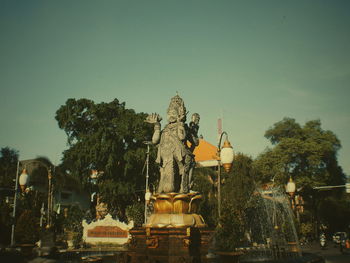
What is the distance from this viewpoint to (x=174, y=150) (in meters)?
9.87

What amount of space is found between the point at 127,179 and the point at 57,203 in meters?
20.1

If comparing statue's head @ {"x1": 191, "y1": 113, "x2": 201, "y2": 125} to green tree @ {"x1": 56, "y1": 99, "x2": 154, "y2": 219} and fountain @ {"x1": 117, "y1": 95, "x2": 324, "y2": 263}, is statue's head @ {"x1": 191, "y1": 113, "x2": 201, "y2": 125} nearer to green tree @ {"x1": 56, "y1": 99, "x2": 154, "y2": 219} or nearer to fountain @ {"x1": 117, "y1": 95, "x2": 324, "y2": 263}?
fountain @ {"x1": 117, "y1": 95, "x2": 324, "y2": 263}

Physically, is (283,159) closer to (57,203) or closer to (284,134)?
Result: (284,134)

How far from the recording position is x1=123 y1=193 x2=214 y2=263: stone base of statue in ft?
26.1

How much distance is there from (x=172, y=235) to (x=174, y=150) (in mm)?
2614

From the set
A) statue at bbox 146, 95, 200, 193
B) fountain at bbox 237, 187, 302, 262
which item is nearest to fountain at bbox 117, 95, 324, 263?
statue at bbox 146, 95, 200, 193

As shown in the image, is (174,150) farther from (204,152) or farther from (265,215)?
(204,152)

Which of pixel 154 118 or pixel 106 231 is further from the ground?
pixel 154 118

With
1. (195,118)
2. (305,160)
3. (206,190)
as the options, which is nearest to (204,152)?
(305,160)

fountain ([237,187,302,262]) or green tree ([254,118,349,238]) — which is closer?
fountain ([237,187,302,262])

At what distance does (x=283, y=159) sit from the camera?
38406 mm

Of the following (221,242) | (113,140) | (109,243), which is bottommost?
(109,243)

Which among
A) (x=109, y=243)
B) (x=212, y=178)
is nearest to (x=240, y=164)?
(x=212, y=178)

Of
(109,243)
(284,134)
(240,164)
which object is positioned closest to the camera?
(109,243)
